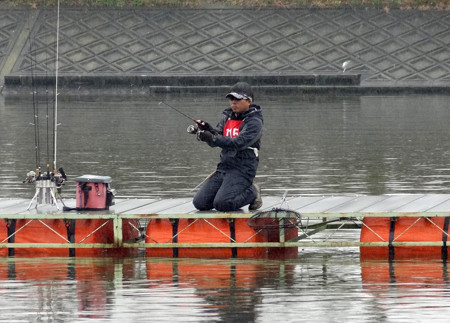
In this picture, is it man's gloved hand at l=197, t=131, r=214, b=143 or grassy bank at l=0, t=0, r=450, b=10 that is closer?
man's gloved hand at l=197, t=131, r=214, b=143

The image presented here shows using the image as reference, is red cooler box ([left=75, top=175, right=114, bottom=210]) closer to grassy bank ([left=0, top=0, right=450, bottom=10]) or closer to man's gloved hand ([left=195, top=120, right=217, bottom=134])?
man's gloved hand ([left=195, top=120, right=217, bottom=134])

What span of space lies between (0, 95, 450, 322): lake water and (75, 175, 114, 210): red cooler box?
79 centimetres

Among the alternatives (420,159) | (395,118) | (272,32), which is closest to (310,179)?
(420,159)

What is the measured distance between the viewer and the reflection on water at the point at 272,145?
22927mm

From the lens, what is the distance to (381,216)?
1517 centimetres

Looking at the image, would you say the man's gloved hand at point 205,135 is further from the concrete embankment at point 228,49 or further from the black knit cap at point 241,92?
A: the concrete embankment at point 228,49

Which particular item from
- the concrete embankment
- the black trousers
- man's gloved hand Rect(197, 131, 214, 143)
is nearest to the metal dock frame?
the black trousers

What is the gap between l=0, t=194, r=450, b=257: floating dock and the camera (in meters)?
15.3

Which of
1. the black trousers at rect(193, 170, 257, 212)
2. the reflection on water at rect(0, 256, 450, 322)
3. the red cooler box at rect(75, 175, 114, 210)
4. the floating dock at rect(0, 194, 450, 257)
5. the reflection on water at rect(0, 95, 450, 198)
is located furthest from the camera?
the reflection on water at rect(0, 95, 450, 198)

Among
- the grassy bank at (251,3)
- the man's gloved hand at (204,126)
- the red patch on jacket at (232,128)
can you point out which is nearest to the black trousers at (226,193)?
the red patch on jacket at (232,128)

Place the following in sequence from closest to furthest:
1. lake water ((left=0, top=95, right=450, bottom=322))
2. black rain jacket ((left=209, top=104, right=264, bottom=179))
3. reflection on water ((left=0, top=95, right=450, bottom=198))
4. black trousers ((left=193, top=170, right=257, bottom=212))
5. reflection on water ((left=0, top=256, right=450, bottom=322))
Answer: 1. reflection on water ((left=0, top=256, right=450, bottom=322))
2. lake water ((left=0, top=95, right=450, bottom=322))
3. black rain jacket ((left=209, top=104, right=264, bottom=179))
4. black trousers ((left=193, top=170, right=257, bottom=212))
5. reflection on water ((left=0, top=95, right=450, bottom=198))

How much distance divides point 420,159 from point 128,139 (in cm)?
788

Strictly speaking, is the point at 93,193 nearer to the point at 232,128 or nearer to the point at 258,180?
the point at 232,128

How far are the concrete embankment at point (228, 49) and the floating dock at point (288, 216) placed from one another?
3088 centimetres
